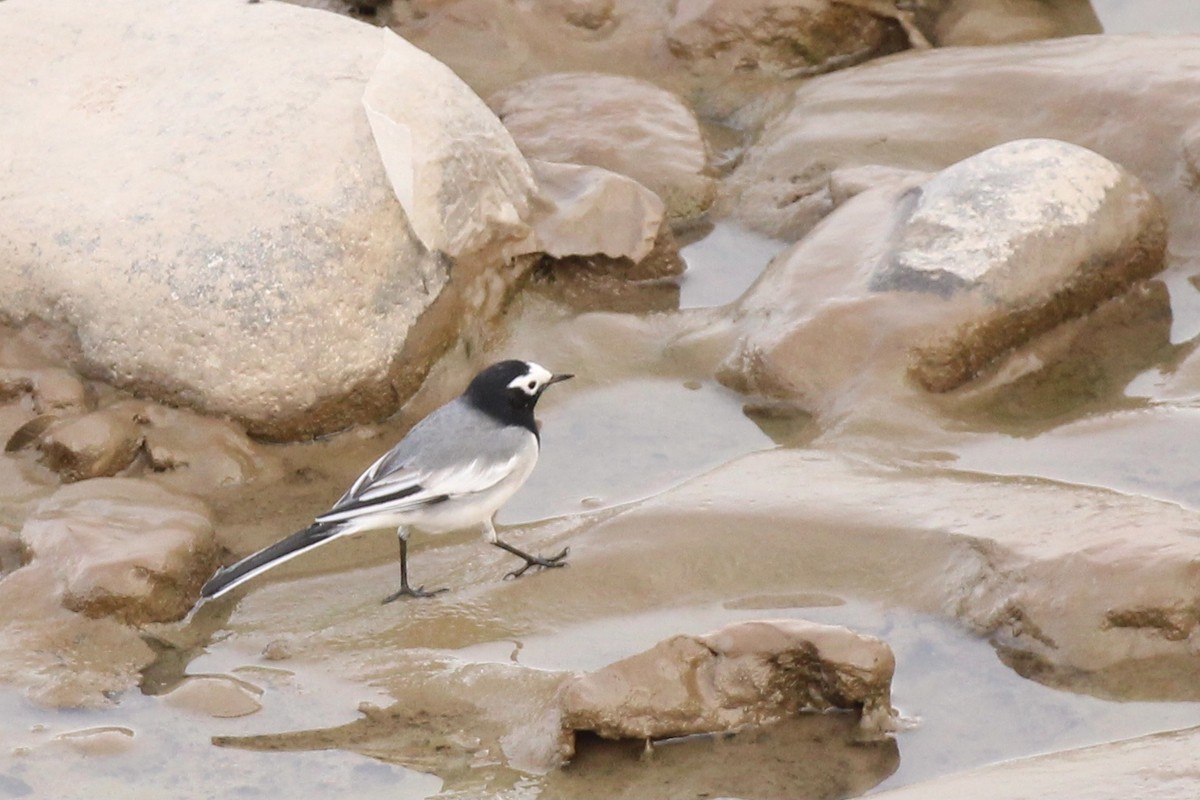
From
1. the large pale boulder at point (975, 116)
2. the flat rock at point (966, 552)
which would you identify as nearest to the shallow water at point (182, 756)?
the flat rock at point (966, 552)

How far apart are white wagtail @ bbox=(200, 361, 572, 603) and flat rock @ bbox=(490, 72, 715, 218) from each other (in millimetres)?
2571

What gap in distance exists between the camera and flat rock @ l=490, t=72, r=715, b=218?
986 cm

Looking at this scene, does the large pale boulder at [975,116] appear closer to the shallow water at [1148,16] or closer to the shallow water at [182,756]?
the shallow water at [1148,16]

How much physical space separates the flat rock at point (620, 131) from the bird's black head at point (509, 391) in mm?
2528

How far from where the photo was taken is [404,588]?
7.04 m

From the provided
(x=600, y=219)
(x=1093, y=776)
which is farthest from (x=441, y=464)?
(x=1093, y=776)

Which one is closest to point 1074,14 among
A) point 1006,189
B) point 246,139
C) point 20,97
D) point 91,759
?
point 1006,189

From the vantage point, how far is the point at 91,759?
600 cm

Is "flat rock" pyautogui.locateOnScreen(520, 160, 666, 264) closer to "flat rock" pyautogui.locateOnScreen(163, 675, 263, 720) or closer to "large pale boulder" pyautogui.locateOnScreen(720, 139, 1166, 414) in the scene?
"large pale boulder" pyautogui.locateOnScreen(720, 139, 1166, 414)

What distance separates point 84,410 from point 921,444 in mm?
3980

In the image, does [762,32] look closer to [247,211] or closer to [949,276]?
[949,276]

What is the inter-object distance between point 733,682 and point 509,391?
2.18 m

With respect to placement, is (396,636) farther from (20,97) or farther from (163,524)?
(20,97)

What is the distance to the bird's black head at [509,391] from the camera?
747 cm
